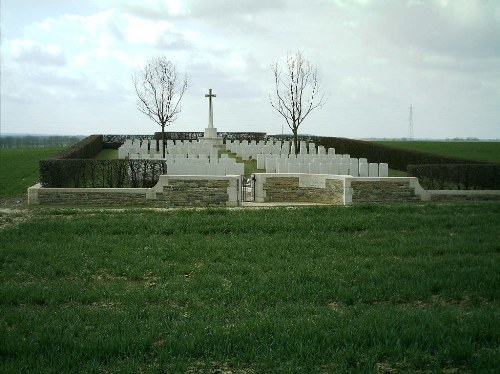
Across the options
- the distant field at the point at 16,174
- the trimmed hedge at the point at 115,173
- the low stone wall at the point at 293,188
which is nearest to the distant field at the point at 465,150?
the low stone wall at the point at 293,188

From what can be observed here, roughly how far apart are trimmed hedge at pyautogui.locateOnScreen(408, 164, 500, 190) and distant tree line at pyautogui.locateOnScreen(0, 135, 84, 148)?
32.8 meters

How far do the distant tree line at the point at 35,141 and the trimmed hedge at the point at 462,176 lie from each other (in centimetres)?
3284

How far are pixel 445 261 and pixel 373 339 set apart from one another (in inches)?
133

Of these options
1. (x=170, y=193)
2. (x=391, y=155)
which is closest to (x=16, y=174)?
(x=170, y=193)

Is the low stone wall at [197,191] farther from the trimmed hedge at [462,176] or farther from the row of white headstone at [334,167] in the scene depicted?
the trimmed hedge at [462,176]

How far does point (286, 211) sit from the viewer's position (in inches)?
467

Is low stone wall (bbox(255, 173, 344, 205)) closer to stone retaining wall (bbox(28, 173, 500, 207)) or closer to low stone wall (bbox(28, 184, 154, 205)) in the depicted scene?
stone retaining wall (bbox(28, 173, 500, 207))

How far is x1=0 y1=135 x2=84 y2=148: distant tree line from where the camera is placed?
43469mm

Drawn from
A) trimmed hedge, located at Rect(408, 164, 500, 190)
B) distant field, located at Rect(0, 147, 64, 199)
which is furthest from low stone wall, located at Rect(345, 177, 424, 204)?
distant field, located at Rect(0, 147, 64, 199)

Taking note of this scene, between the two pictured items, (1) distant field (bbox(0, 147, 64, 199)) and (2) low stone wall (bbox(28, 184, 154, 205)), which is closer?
(2) low stone wall (bbox(28, 184, 154, 205))

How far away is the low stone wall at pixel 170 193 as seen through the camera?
47.8ft

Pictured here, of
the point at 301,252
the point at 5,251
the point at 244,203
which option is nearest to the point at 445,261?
the point at 301,252

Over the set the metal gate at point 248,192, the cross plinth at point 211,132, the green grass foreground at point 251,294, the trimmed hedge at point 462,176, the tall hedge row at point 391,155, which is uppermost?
the cross plinth at point 211,132

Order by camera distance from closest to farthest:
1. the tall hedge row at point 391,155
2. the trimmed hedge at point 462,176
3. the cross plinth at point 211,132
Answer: the trimmed hedge at point 462,176, the tall hedge row at point 391,155, the cross plinth at point 211,132
